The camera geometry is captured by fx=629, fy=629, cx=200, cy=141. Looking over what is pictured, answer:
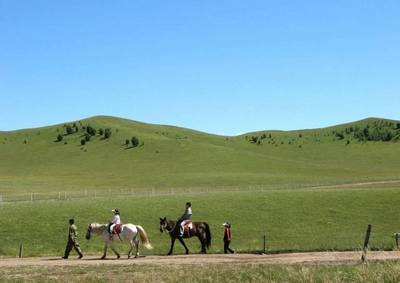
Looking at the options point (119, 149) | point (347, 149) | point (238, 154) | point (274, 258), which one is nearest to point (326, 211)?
point (274, 258)

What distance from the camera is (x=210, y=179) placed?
10975 cm

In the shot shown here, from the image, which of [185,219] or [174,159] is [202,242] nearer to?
[185,219]

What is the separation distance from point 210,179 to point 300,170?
2848 centimetres

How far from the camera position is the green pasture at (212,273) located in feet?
52.6

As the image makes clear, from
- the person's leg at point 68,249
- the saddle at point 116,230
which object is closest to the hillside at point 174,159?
the person's leg at point 68,249

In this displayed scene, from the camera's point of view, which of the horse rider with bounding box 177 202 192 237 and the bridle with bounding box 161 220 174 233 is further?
the horse rider with bounding box 177 202 192 237

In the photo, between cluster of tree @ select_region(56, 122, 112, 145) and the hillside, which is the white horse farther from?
cluster of tree @ select_region(56, 122, 112, 145)

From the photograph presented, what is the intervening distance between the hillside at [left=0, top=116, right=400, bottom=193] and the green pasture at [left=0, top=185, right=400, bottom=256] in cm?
4569

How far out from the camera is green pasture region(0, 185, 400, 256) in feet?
120

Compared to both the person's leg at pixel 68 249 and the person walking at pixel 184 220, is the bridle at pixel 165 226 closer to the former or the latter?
the person walking at pixel 184 220

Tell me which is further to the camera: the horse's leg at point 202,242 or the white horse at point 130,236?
the horse's leg at point 202,242

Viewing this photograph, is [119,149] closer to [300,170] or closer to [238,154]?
[238,154]

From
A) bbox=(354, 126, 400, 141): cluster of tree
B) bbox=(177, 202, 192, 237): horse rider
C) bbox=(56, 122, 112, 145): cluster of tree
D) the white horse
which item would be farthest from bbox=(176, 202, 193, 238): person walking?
bbox=(354, 126, 400, 141): cluster of tree

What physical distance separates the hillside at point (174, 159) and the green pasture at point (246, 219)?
45688mm
